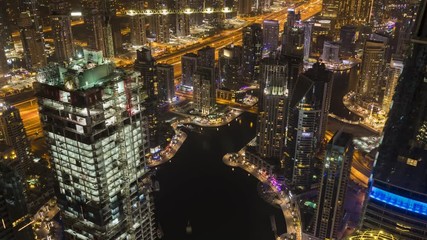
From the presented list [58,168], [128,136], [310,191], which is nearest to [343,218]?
[310,191]

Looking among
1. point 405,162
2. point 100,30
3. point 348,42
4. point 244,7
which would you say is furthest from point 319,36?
point 405,162

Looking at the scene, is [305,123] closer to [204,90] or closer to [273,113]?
[273,113]

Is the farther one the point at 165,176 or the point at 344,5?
the point at 344,5

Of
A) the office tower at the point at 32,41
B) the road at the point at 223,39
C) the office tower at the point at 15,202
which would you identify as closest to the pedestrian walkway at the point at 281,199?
the office tower at the point at 15,202

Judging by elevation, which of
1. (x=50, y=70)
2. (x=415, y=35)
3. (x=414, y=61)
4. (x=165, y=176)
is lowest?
(x=165, y=176)

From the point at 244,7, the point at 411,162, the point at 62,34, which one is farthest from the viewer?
the point at 244,7

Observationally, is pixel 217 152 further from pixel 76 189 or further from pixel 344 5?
pixel 344 5

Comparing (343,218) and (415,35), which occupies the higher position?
(415,35)
